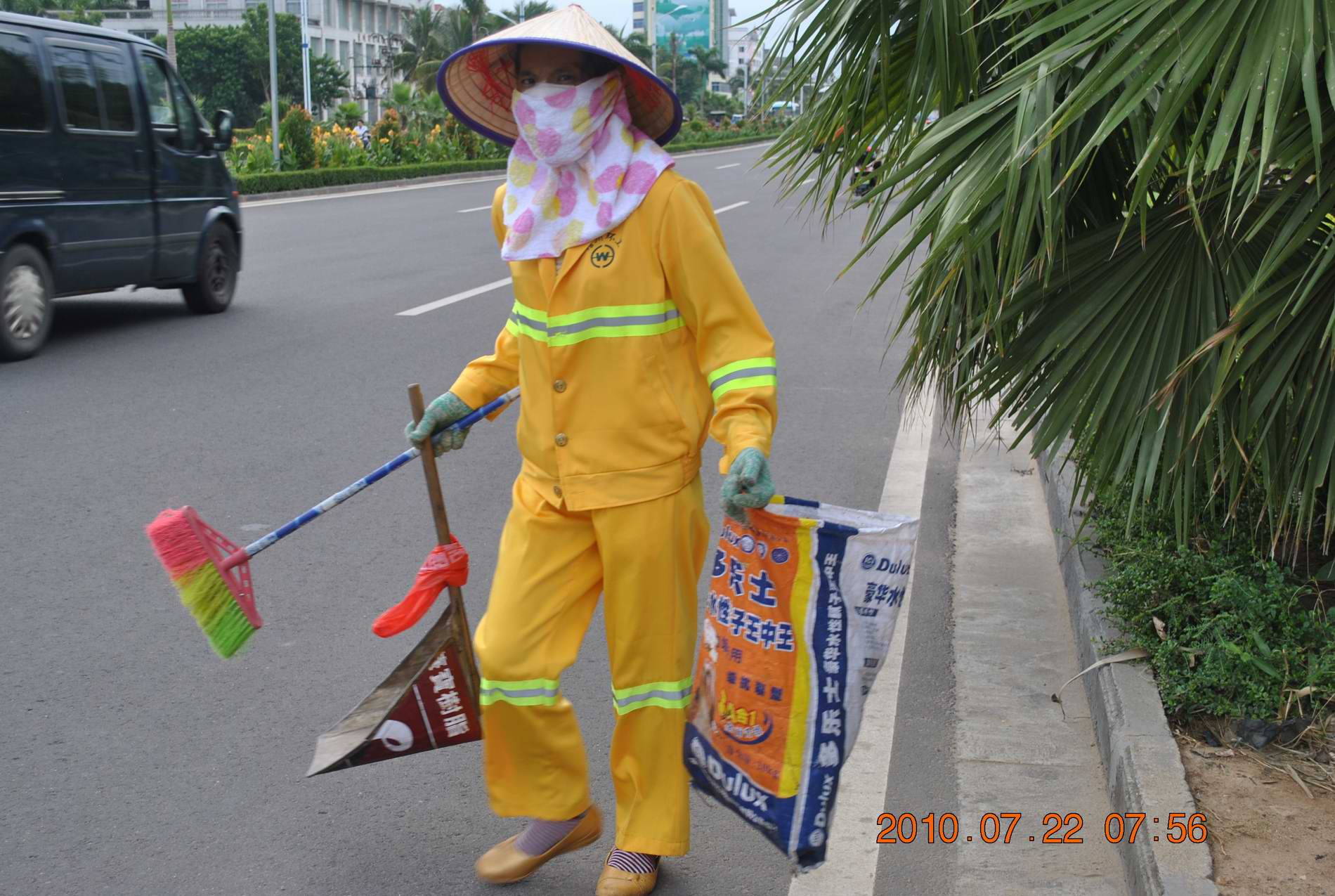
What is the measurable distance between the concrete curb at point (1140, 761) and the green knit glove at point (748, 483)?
1.09m

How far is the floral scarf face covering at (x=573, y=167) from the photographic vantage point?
2.63 metres

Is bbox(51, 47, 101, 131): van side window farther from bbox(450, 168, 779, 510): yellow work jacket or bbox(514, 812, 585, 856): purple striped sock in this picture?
bbox(514, 812, 585, 856): purple striped sock

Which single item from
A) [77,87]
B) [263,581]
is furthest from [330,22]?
[263,581]

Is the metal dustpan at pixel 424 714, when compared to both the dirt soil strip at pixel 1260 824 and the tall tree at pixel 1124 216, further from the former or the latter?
the dirt soil strip at pixel 1260 824

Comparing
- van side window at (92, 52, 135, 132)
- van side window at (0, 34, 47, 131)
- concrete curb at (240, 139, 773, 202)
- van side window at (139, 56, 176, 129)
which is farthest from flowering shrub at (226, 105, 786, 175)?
van side window at (0, 34, 47, 131)

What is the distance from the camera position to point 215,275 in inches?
400

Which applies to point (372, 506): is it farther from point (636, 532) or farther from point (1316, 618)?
point (1316, 618)

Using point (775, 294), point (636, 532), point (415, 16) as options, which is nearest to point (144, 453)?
point (636, 532)

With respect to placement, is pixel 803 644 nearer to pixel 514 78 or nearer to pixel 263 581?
pixel 514 78

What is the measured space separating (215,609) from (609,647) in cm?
81

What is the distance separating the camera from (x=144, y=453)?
6.23m

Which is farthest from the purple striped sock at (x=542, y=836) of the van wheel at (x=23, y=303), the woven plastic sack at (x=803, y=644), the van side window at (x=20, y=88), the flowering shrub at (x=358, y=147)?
the flowering shrub at (x=358, y=147)

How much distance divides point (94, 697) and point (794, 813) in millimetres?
2173

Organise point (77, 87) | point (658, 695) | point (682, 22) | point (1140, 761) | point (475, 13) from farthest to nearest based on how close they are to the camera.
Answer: point (682, 22)
point (475, 13)
point (77, 87)
point (1140, 761)
point (658, 695)
